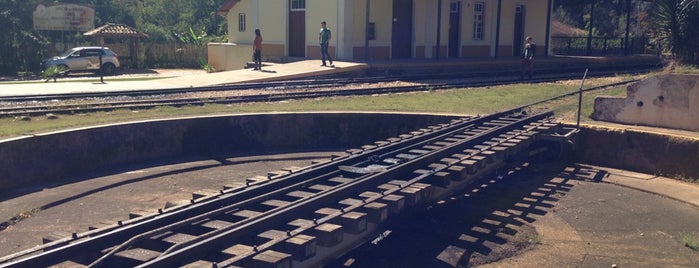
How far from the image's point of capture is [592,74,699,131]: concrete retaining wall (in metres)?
11.6

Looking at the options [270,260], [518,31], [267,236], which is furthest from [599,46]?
[270,260]

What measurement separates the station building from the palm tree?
27.3 feet

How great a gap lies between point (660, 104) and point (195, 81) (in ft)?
49.3

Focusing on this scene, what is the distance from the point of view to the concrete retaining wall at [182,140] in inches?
406

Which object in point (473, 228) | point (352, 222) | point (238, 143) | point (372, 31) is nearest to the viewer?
point (352, 222)

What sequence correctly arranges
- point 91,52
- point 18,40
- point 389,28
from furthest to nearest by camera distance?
point 18,40
point 91,52
point 389,28

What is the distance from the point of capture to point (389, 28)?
2800 centimetres

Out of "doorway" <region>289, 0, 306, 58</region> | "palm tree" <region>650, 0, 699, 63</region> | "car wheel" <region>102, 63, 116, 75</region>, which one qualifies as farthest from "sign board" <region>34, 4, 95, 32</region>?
"palm tree" <region>650, 0, 699, 63</region>

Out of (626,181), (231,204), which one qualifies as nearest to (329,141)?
(626,181)

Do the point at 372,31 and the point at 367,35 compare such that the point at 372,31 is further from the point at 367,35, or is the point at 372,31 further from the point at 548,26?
the point at 548,26

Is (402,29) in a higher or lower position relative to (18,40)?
higher

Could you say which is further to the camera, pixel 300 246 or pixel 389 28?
pixel 389 28

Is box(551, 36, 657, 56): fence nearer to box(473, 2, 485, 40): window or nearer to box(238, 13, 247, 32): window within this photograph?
box(473, 2, 485, 40): window

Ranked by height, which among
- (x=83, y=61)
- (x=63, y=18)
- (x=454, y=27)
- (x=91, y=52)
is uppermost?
(x=63, y=18)
